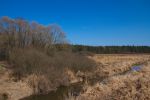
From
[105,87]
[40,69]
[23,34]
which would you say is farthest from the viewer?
[23,34]

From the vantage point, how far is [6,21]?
30.8 meters

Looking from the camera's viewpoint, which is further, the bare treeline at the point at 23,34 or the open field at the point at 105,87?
the bare treeline at the point at 23,34

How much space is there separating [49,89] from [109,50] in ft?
261

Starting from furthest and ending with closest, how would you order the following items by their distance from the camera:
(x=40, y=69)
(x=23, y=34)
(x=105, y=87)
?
(x=23, y=34)
(x=40, y=69)
(x=105, y=87)

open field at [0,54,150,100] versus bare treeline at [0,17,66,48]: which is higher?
bare treeline at [0,17,66,48]

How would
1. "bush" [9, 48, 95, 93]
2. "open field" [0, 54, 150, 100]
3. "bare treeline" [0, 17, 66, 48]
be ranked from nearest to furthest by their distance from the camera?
"open field" [0, 54, 150, 100] < "bush" [9, 48, 95, 93] < "bare treeline" [0, 17, 66, 48]

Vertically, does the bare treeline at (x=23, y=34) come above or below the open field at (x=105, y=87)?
above

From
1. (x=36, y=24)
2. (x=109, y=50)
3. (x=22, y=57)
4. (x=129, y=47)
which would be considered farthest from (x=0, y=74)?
(x=129, y=47)

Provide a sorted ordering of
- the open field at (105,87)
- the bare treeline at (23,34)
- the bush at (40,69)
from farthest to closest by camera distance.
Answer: the bare treeline at (23,34) < the bush at (40,69) < the open field at (105,87)

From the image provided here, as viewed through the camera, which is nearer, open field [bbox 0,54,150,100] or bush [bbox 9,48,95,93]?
open field [bbox 0,54,150,100]

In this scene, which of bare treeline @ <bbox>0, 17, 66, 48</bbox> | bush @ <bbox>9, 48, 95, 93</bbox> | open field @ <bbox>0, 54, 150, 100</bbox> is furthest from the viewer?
bare treeline @ <bbox>0, 17, 66, 48</bbox>

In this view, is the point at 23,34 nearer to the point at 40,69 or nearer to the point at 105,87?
the point at 40,69

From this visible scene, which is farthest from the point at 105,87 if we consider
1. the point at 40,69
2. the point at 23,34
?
the point at 23,34

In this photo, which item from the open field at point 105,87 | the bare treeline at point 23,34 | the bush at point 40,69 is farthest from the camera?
the bare treeline at point 23,34
